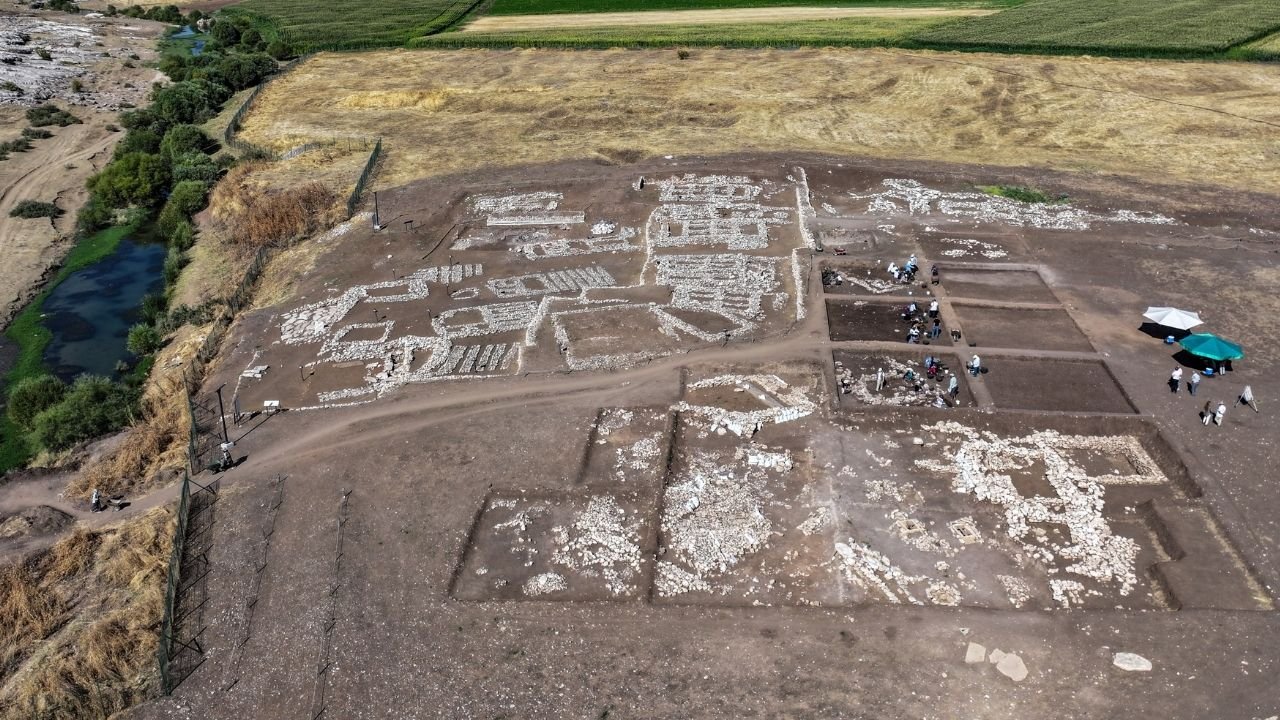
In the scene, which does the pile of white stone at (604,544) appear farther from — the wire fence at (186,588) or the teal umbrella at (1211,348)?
the teal umbrella at (1211,348)

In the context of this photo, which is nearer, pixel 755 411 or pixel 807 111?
pixel 755 411

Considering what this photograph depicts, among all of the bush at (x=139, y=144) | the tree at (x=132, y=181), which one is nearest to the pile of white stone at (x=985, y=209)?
the tree at (x=132, y=181)

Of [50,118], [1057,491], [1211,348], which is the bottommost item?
[1057,491]

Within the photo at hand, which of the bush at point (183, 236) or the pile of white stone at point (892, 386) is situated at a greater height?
the bush at point (183, 236)

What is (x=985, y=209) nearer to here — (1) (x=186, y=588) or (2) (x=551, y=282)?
(2) (x=551, y=282)

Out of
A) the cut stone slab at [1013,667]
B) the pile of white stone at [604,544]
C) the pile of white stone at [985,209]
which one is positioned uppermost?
the pile of white stone at [985,209]

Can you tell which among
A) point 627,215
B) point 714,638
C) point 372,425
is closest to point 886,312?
point 627,215

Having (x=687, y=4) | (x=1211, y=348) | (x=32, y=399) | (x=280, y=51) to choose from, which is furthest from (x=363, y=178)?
(x=687, y=4)
